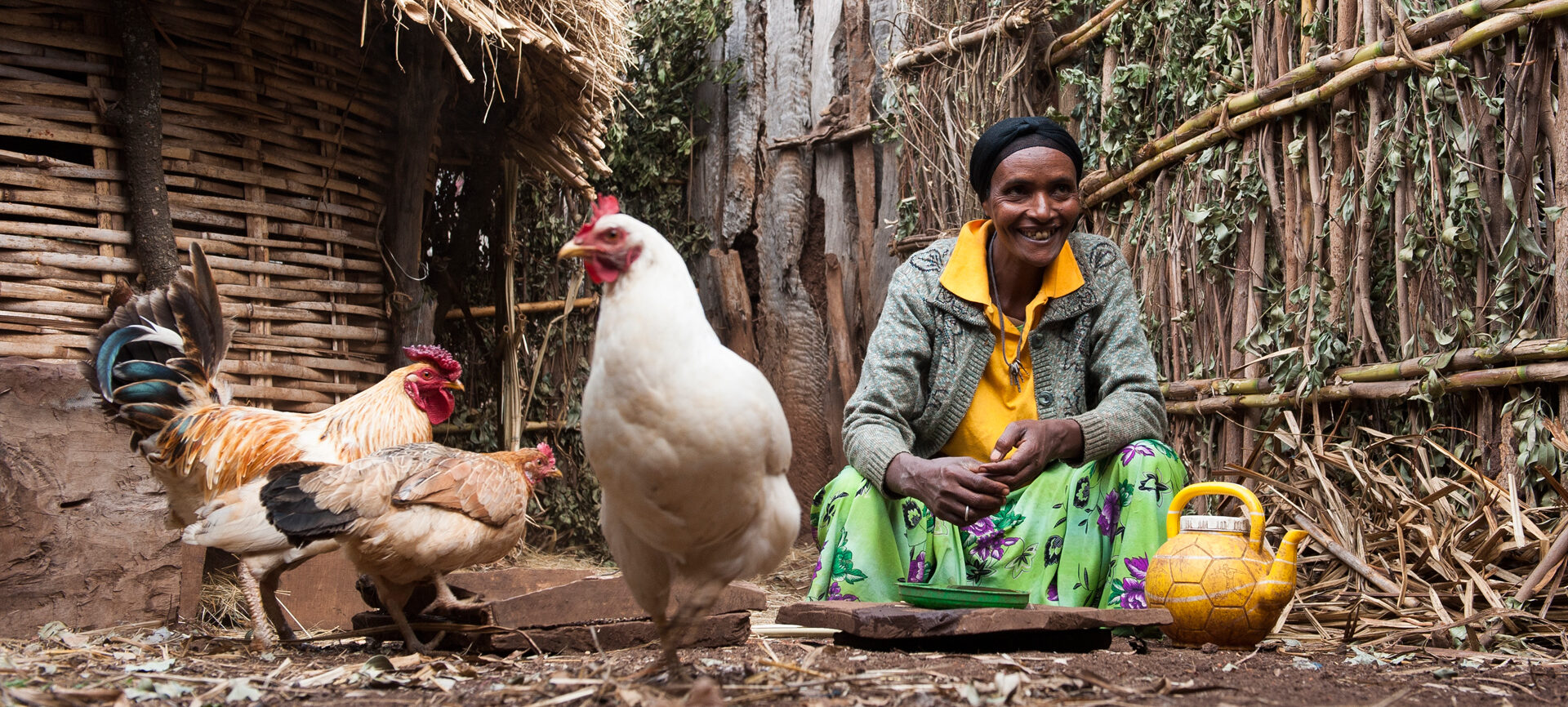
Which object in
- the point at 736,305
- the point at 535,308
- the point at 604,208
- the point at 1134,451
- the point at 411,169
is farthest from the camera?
the point at 535,308

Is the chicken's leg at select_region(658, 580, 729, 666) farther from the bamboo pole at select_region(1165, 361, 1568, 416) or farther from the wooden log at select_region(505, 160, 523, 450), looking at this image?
the wooden log at select_region(505, 160, 523, 450)

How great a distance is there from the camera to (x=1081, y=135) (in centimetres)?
462

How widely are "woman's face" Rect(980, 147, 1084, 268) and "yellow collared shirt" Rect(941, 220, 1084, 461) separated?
4.0 inches

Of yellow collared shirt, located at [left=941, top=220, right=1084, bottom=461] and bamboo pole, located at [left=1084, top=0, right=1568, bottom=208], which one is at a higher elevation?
bamboo pole, located at [left=1084, top=0, right=1568, bottom=208]

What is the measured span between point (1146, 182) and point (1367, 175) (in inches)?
40.0

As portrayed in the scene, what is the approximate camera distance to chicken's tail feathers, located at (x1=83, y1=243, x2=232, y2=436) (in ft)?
12.6

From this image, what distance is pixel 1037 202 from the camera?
11.2ft

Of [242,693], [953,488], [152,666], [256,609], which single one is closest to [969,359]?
[953,488]

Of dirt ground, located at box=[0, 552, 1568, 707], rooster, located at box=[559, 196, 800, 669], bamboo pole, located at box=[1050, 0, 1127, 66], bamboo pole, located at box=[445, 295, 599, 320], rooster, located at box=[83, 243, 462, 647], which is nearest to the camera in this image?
rooster, located at box=[559, 196, 800, 669]

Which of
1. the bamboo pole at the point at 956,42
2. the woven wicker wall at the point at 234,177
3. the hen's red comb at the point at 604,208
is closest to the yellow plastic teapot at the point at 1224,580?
the hen's red comb at the point at 604,208

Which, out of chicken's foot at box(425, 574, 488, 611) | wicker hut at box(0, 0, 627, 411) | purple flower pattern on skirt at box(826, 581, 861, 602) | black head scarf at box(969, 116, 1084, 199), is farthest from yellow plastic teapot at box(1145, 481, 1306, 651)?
wicker hut at box(0, 0, 627, 411)

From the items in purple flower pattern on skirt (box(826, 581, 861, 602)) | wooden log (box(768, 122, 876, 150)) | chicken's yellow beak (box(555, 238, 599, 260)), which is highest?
wooden log (box(768, 122, 876, 150))

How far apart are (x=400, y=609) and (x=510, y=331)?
2.99 m

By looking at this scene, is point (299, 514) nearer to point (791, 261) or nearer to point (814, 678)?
point (814, 678)
